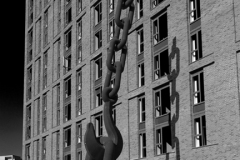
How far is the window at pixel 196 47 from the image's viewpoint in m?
29.1

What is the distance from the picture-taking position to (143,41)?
34750mm

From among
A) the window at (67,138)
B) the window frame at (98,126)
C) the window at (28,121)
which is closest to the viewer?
the window frame at (98,126)

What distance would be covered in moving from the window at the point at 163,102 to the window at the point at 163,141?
1.09 m

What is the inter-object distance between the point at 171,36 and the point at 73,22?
16.9 m

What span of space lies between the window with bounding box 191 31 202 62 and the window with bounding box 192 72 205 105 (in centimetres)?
106

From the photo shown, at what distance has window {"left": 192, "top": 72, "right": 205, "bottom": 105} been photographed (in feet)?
93.4

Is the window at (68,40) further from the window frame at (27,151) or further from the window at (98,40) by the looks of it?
the window frame at (27,151)

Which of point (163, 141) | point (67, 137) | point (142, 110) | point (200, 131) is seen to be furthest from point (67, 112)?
point (200, 131)

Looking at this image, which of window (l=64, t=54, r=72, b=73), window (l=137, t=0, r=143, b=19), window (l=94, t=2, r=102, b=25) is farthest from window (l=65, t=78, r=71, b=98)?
window (l=137, t=0, r=143, b=19)

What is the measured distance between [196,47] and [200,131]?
4884 mm

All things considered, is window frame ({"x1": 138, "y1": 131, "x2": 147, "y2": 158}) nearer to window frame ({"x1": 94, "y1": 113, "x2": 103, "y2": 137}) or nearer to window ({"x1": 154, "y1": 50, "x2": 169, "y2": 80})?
window ({"x1": 154, "y1": 50, "x2": 169, "y2": 80})

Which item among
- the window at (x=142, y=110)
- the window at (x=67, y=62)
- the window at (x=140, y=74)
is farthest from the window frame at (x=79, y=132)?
the window at (x=140, y=74)

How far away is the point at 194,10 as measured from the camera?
29.8 m

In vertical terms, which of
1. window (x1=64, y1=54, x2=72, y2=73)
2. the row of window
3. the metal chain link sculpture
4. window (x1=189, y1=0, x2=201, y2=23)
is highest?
window (x1=64, y1=54, x2=72, y2=73)
